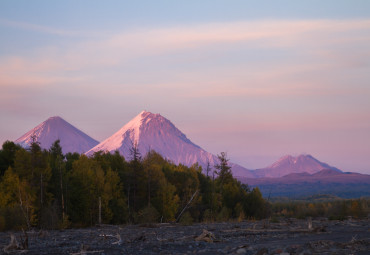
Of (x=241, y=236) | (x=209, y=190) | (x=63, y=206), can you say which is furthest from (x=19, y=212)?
(x=209, y=190)

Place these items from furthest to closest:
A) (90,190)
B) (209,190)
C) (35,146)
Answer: (209,190) → (90,190) → (35,146)

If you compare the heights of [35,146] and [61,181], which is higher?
[35,146]

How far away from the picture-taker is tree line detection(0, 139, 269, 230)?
38719mm

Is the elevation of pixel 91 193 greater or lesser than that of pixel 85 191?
lesser

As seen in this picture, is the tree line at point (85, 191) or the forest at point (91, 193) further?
the forest at point (91, 193)

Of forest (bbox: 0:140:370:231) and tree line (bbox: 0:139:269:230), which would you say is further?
forest (bbox: 0:140:370:231)

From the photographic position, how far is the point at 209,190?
65.6 m

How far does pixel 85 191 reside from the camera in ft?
150

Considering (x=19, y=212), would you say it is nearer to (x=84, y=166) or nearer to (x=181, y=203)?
(x=84, y=166)

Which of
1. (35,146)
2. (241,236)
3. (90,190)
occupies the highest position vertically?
(35,146)

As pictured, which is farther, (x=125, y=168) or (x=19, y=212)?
(x=125, y=168)

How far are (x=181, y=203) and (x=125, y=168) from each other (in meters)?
7.61

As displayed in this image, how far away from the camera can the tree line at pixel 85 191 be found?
3872cm

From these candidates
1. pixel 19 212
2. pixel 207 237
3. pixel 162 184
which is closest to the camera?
pixel 207 237
